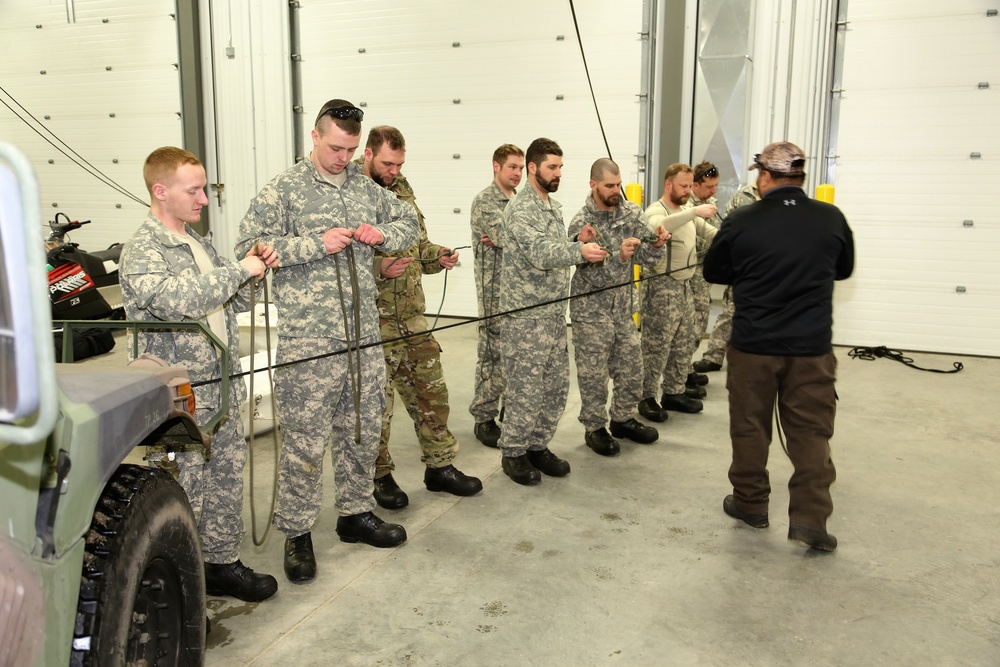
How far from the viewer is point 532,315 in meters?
4.45

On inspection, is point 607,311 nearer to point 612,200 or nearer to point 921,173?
point 612,200

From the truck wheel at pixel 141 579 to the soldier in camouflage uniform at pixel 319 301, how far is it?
1178 millimetres

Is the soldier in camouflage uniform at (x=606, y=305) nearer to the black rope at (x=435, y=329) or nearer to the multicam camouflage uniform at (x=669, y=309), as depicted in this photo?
the black rope at (x=435, y=329)

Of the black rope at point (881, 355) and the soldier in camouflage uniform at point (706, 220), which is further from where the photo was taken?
the black rope at point (881, 355)

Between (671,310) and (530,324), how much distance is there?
1676mm

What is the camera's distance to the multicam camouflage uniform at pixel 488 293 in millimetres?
5352

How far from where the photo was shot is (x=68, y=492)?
5.38 ft

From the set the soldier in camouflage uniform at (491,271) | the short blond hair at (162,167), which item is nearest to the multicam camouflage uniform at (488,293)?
the soldier in camouflage uniform at (491,271)

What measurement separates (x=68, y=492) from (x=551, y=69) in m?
8.28

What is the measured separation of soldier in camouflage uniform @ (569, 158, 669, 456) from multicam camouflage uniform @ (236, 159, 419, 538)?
5.50 feet

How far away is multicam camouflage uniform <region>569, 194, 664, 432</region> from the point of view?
16.1ft

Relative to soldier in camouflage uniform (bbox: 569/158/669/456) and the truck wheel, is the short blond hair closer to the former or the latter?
the truck wheel

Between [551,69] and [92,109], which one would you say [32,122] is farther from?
[551,69]

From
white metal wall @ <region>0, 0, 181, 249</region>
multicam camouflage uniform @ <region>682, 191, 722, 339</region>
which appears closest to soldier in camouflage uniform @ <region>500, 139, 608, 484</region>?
multicam camouflage uniform @ <region>682, 191, 722, 339</region>
